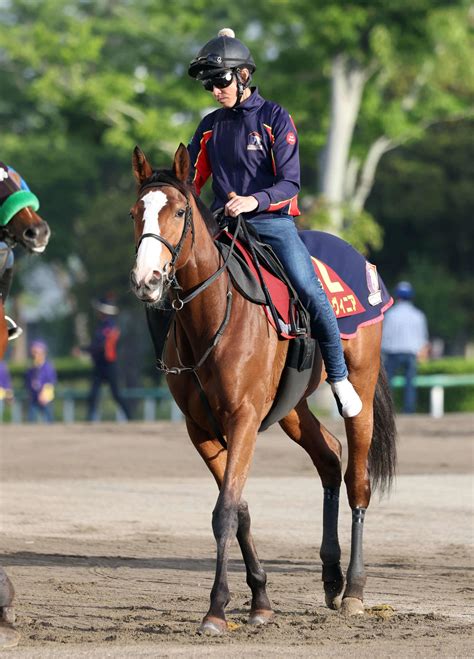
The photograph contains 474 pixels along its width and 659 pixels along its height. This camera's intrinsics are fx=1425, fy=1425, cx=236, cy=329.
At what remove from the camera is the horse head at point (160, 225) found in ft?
21.0

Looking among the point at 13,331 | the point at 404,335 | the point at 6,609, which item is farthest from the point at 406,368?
the point at 6,609

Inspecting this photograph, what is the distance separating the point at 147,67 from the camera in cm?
4775

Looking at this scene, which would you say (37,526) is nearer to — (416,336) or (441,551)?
(441,551)

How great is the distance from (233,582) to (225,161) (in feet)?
8.29

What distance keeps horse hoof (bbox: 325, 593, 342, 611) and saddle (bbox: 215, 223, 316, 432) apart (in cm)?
101

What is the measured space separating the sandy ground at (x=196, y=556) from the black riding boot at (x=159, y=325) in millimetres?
1362

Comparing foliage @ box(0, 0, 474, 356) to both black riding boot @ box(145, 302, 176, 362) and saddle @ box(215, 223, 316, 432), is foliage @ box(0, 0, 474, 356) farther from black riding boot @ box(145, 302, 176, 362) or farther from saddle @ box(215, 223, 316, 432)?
black riding boot @ box(145, 302, 176, 362)

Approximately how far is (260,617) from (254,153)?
242 centimetres

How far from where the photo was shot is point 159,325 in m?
7.49

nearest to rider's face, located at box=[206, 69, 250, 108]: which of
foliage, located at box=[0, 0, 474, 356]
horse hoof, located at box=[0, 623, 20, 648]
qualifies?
horse hoof, located at box=[0, 623, 20, 648]

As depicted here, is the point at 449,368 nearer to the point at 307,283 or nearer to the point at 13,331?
the point at 307,283

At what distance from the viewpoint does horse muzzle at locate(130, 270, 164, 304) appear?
6.35m

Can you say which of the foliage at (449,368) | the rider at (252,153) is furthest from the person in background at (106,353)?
the rider at (252,153)

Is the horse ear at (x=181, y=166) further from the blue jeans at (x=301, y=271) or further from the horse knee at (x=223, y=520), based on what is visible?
the horse knee at (x=223, y=520)
